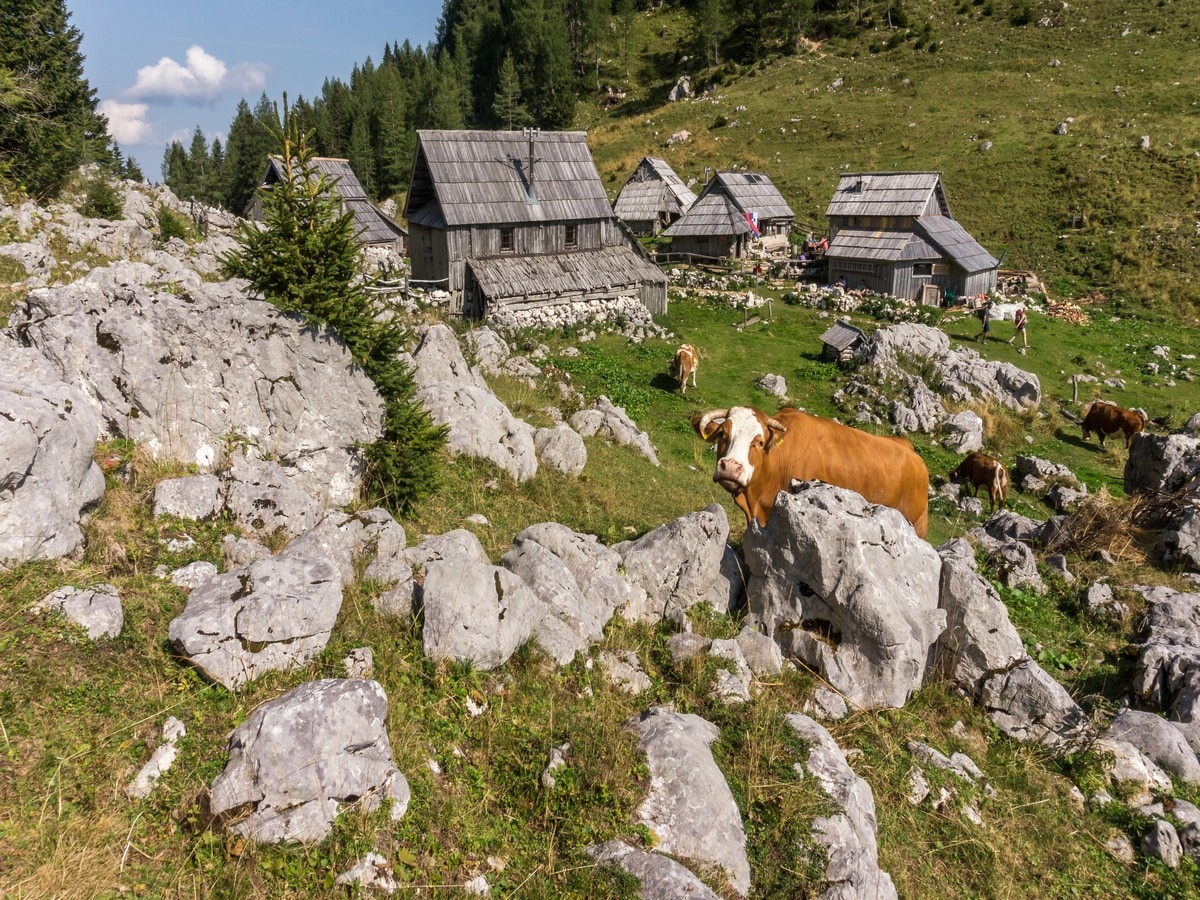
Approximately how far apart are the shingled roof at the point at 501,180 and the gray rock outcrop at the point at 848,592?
25904 mm

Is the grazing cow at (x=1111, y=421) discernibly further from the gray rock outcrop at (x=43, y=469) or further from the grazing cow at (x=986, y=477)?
the gray rock outcrop at (x=43, y=469)

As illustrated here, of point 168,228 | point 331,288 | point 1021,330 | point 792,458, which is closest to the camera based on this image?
point 331,288

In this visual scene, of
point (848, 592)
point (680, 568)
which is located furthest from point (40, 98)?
point (848, 592)

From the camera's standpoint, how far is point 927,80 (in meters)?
68.2

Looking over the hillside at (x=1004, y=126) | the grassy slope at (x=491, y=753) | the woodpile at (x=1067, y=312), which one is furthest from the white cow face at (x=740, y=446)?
the hillside at (x=1004, y=126)

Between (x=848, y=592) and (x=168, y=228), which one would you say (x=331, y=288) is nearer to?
(x=848, y=592)

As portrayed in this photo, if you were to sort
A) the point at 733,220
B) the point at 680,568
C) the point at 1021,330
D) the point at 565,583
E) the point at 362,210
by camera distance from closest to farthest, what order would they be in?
the point at 565,583, the point at 680,568, the point at 1021,330, the point at 362,210, the point at 733,220

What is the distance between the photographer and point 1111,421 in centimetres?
2395

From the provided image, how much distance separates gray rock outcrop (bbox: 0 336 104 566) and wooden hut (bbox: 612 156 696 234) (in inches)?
2037

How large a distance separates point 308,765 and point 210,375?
243 inches

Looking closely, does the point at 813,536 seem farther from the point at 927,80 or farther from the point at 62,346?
the point at 927,80

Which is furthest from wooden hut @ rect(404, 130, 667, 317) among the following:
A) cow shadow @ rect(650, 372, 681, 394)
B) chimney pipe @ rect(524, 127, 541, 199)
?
cow shadow @ rect(650, 372, 681, 394)

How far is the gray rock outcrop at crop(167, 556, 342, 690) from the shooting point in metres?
6.05

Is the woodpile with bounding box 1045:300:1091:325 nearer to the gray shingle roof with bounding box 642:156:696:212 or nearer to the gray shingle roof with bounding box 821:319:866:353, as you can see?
the gray shingle roof with bounding box 821:319:866:353
